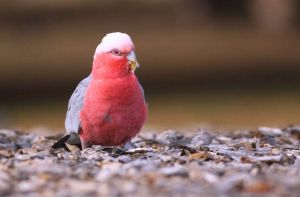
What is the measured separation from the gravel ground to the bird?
0.31 feet

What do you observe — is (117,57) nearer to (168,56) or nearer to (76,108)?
(76,108)

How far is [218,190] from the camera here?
2.46 metres

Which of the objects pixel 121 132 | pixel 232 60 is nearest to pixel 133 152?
pixel 121 132

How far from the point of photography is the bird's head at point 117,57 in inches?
133

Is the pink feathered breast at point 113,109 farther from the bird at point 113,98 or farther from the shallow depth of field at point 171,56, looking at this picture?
the shallow depth of field at point 171,56

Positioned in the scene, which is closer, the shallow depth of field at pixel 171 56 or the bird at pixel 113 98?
the bird at pixel 113 98

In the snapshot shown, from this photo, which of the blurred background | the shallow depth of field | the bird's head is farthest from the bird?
the blurred background

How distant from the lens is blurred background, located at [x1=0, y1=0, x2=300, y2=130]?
26.6 ft

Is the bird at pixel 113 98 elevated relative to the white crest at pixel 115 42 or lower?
lower

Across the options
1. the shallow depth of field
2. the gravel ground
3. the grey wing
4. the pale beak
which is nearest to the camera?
the gravel ground

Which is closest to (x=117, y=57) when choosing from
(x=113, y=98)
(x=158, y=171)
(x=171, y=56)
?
(x=113, y=98)

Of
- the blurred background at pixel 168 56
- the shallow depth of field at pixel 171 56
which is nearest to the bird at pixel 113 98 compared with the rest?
the shallow depth of field at pixel 171 56

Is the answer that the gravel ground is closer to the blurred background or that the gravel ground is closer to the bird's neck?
the bird's neck

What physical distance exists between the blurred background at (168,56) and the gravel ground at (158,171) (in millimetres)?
4370
